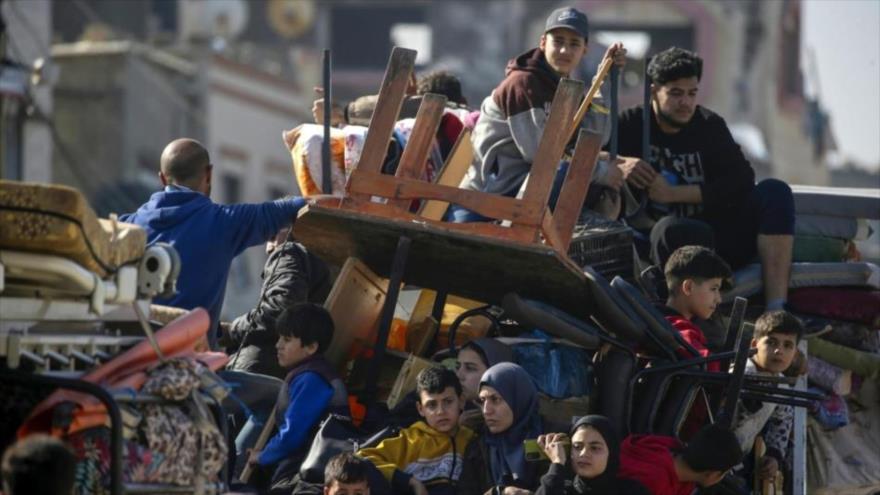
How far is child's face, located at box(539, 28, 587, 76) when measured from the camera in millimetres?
11367

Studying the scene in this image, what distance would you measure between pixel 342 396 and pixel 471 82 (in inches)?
1793

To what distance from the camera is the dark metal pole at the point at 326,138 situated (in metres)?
10.6

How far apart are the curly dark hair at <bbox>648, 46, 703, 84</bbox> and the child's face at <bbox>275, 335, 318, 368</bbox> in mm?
2857

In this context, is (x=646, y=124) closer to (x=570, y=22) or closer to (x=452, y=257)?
(x=570, y=22)

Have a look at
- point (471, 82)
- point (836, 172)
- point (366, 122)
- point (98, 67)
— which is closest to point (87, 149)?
point (98, 67)

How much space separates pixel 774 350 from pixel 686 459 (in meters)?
1.19

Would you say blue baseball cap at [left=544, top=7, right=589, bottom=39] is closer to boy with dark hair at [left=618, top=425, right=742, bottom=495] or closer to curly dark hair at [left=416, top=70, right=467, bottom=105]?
curly dark hair at [left=416, top=70, right=467, bottom=105]

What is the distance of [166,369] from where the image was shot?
7.81 m

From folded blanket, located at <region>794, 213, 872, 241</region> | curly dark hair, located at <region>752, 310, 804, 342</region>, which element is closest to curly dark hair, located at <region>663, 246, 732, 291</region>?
curly dark hair, located at <region>752, 310, 804, 342</region>

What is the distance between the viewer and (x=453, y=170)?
35.2 feet

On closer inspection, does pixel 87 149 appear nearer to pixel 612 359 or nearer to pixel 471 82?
pixel 471 82

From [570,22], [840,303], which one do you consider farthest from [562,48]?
[840,303]

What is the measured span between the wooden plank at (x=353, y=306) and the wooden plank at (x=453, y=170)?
393 millimetres

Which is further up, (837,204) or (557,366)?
(837,204)
